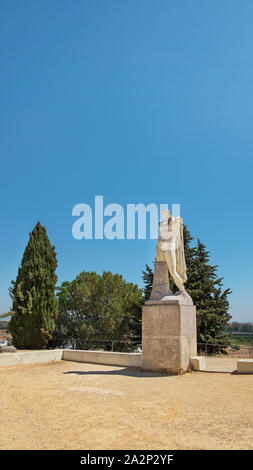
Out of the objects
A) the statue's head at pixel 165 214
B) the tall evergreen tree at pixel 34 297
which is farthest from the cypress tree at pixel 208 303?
the statue's head at pixel 165 214

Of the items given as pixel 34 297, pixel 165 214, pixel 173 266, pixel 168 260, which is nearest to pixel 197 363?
pixel 173 266

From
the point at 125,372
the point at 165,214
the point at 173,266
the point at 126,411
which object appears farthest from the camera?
the point at 165,214

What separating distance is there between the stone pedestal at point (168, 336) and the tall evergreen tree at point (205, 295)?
37.4 feet

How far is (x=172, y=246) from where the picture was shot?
10047mm

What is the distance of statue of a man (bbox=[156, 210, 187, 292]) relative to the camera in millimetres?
10023

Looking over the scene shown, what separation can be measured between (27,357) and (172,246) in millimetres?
5919

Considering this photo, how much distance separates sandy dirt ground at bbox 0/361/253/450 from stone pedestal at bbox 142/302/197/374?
47 centimetres

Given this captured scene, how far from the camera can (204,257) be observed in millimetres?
24344

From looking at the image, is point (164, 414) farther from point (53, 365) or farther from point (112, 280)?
point (112, 280)

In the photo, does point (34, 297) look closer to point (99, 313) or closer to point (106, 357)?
point (99, 313)

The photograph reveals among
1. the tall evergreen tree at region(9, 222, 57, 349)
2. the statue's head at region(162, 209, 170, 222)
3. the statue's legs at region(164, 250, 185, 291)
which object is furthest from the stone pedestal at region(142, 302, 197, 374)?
the tall evergreen tree at region(9, 222, 57, 349)

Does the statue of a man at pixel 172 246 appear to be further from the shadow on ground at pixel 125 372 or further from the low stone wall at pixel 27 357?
the low stone wall at pixel 27 357
